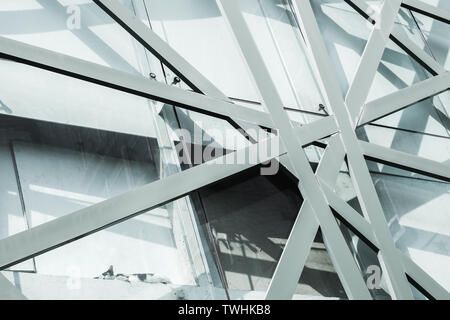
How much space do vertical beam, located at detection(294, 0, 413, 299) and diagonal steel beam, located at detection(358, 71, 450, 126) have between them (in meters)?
0.32

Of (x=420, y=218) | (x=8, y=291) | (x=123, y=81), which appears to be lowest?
(x=8, y=291)

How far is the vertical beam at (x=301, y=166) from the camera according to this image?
4441 mm

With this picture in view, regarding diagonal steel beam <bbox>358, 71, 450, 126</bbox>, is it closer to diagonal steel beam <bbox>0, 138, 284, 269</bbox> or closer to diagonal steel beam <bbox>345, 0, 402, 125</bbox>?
diagonal steel beam <bbox>345, 0, 402, 125</bbox>

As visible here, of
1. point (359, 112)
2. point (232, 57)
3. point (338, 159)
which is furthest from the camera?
point (232, 57)

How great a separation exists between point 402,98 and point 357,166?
1.48 m

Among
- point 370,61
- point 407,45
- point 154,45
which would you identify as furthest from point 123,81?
point 407,45

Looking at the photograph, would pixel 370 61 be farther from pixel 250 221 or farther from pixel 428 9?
pixel 250 221

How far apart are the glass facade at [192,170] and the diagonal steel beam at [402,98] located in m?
0.04

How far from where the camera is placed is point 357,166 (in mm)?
5223

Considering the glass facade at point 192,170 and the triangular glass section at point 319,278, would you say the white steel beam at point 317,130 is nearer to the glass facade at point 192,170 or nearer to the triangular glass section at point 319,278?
the glass facade at point 192,170

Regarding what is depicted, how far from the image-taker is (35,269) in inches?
148

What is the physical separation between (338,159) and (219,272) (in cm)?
174
